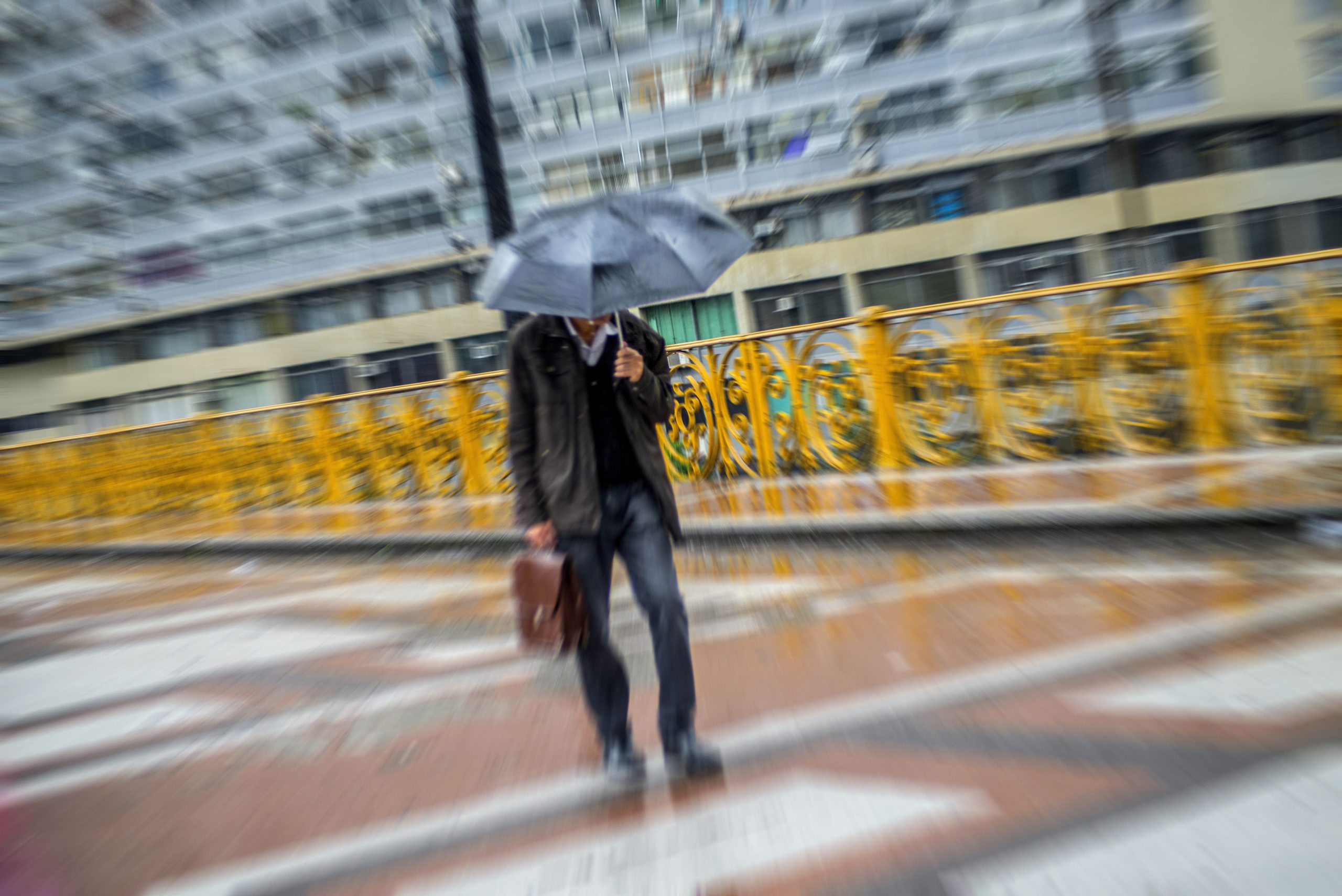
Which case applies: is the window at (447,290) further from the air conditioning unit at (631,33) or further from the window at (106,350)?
the window at (106,350)

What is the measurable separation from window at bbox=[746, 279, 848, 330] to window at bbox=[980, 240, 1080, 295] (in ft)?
9.58

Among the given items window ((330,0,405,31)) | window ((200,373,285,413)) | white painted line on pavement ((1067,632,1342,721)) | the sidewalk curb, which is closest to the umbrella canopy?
the sidewalk curb

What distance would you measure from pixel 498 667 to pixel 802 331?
4535 millimetres

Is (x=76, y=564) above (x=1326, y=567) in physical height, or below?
above

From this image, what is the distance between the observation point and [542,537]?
9.34 feet

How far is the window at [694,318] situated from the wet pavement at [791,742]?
12.2ft

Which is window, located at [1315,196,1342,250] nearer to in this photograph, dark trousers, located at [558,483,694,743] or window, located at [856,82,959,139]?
window, located at [856,82,959,139]

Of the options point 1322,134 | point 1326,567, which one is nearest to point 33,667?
point 1326,567

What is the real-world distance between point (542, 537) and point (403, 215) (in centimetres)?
2331

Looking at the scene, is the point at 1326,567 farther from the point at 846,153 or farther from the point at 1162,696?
the point at 846,153

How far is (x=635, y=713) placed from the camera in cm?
348

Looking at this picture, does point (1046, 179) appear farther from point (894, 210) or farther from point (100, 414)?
point (100, 414)

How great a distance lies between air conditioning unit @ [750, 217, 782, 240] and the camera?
18.4 metres

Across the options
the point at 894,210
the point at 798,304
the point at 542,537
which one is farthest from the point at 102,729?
the point at 894,210
